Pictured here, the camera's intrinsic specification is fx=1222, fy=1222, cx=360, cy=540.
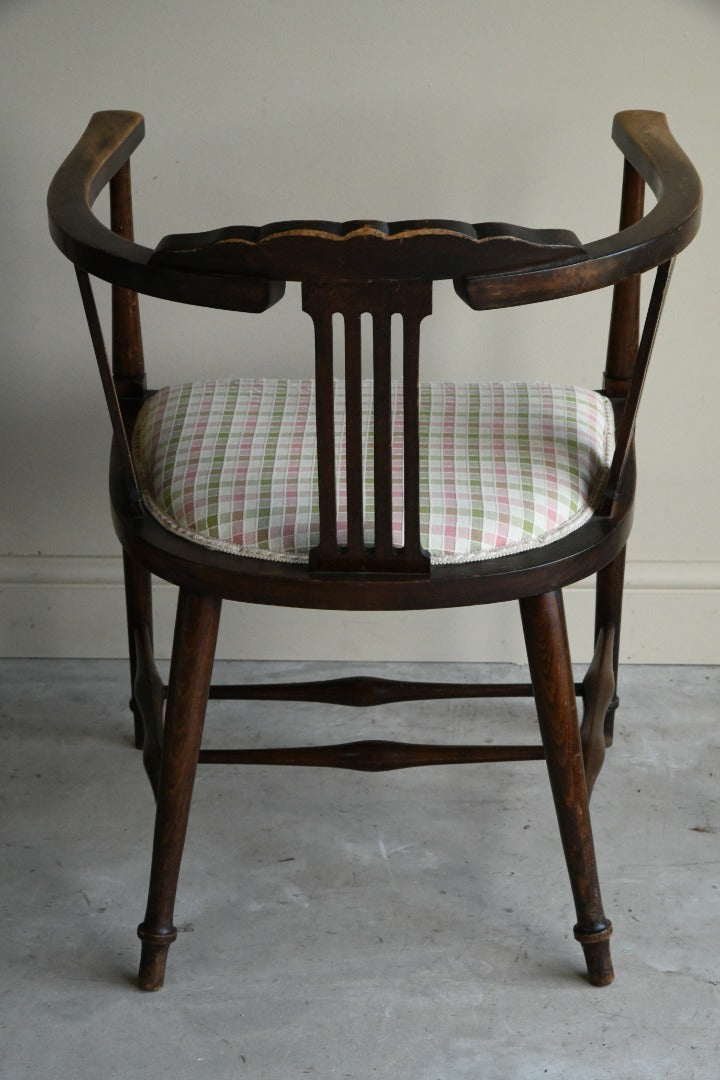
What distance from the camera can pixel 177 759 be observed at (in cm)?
111

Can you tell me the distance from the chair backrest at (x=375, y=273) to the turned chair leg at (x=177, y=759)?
0.15m

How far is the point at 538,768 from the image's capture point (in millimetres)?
1535

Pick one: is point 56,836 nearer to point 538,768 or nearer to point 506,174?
point 538,768

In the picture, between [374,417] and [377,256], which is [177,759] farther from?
[377,256]

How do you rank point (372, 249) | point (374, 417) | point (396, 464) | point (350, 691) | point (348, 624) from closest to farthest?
point (372, 249)
point (374, 417)
point (396, 464)
point (350, 691)
point (348, 624)

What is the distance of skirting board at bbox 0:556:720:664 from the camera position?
1.71 metres

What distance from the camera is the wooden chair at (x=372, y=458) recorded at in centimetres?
84

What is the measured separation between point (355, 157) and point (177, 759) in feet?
2.55

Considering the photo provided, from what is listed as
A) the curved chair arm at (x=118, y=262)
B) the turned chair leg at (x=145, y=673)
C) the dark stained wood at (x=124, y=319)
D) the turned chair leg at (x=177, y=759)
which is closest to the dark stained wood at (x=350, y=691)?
the turned chair leg at (x=145, y=673)

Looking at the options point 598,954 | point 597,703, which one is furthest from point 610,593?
point 598,954

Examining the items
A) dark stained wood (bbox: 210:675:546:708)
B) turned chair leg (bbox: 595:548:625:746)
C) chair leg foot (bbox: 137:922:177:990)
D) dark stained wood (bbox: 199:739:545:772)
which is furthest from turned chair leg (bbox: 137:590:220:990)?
turned chair leg (bbox: 595:548:625:746)

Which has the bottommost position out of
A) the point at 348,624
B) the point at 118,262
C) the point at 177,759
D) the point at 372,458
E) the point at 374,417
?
the point at 348,624

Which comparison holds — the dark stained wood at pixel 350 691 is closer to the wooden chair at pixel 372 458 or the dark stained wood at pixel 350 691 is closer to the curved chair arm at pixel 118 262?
the wooden chair at pixel 372 458

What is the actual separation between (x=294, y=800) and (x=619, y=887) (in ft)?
1.29
